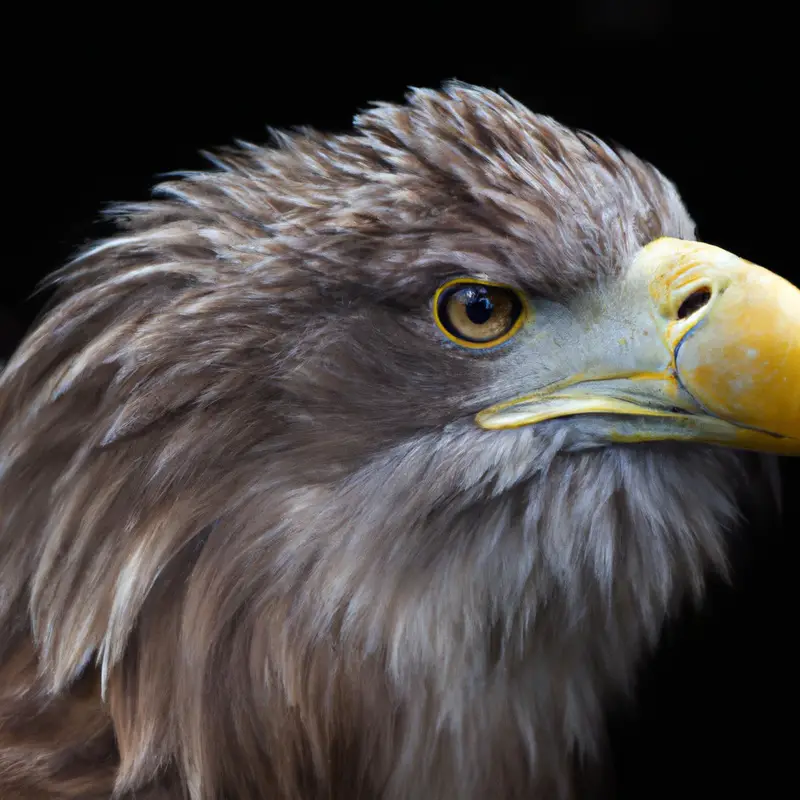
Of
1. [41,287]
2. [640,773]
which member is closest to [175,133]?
[41,287]

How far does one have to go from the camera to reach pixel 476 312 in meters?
1.17

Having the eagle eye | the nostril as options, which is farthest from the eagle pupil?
the nostril

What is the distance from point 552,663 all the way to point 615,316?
0.47 meters

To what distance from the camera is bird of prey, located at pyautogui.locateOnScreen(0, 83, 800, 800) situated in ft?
3.79

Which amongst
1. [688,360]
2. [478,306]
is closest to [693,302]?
[688,360]

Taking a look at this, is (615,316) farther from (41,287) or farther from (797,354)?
(41,287)

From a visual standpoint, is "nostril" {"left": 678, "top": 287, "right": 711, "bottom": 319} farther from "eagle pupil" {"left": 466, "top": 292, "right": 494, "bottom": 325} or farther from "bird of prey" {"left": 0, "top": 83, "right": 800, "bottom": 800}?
"eagle pupil" {"left": 466, "top": 292, "right": 494, "bottom": 325}

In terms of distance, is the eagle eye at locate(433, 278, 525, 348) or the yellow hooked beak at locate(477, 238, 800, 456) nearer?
the yellow hooked beak at locate(477, 238, 800, 456)

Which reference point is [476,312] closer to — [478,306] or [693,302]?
[478,306]

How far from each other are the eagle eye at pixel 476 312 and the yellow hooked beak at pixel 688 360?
5cm

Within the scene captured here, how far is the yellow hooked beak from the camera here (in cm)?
105

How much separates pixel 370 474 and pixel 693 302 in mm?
450

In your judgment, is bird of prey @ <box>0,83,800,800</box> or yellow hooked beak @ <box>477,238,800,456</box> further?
bird of prey @ <box>0,83,800,800</box>

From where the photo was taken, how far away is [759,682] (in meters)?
1.92
